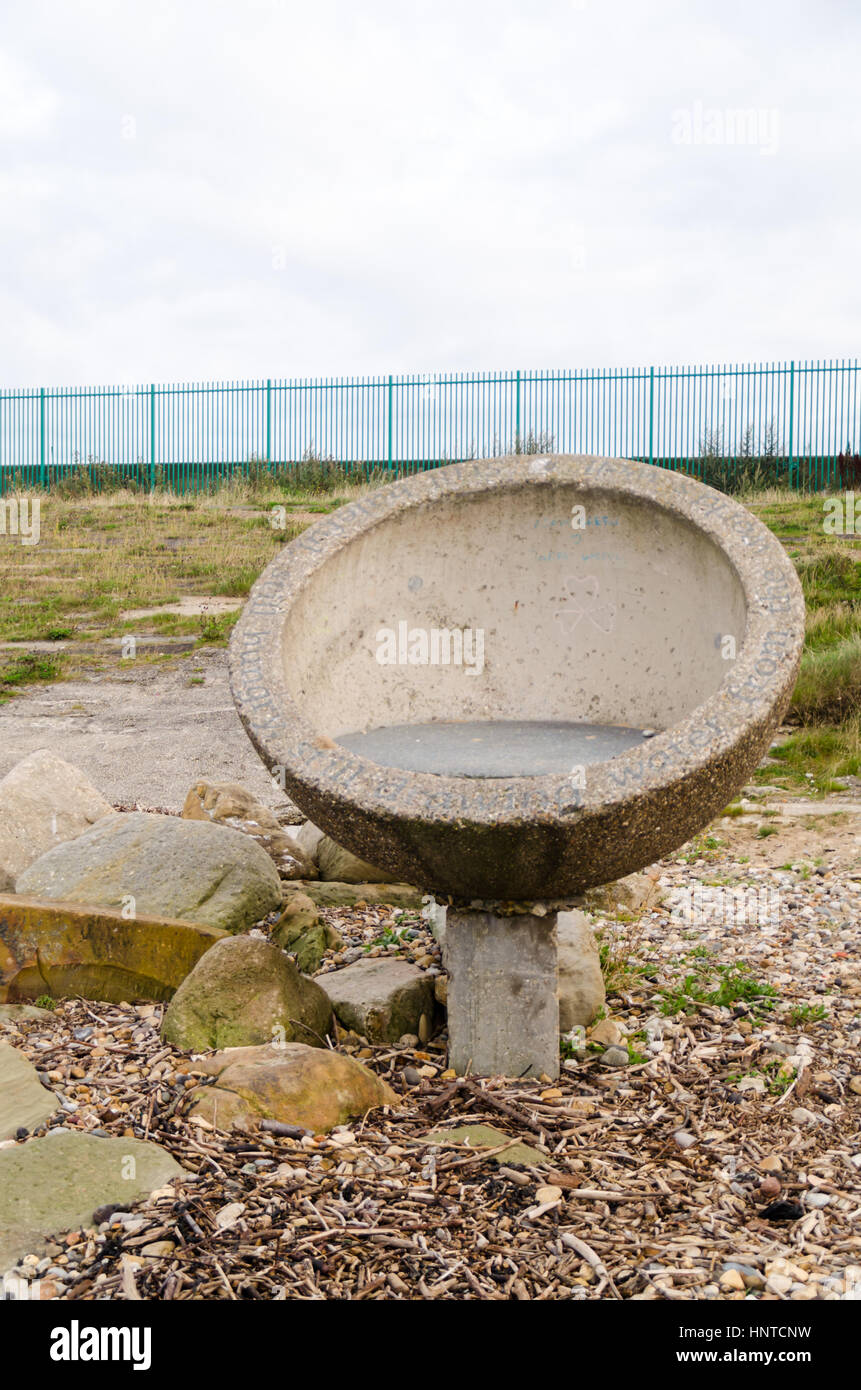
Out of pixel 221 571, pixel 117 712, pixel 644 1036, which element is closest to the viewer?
pixel 644 1036

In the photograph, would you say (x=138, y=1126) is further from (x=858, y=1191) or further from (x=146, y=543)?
(x=146, y=543)

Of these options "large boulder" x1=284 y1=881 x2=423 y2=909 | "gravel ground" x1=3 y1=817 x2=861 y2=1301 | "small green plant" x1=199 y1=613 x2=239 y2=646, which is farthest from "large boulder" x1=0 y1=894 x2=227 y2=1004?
"small green plant" x1=199 y1=613 x2=239 y2=646

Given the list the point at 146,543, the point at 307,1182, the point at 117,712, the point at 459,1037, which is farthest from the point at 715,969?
the point at 146,543

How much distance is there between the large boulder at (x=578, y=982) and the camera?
359 cm

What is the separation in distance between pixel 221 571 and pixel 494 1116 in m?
11.3

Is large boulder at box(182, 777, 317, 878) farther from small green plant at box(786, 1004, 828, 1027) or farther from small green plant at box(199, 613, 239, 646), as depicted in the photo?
small green plant at box(199, 613, 239, 646)

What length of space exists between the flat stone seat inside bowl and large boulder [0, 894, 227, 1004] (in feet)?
2.75

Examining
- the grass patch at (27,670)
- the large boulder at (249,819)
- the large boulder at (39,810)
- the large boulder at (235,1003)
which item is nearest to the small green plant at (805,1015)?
the large boulder at (235,1003)

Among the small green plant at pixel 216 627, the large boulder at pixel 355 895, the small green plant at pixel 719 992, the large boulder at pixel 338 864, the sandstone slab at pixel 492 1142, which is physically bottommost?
the sandstone slab at pixel 492 1142

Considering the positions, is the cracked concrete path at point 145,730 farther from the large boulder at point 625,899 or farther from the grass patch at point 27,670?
the large boulder at point 625,899

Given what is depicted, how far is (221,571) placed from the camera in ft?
45.0

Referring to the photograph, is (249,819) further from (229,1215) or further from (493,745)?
(229,1215)

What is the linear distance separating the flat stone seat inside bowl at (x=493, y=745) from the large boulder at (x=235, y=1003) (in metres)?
0.68

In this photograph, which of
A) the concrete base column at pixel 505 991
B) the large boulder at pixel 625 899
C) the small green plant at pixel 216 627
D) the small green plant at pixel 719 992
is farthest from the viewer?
the small green plant at pixel 216 627
